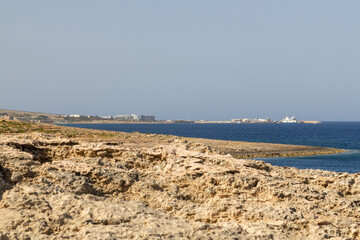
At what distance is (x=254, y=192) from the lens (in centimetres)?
897

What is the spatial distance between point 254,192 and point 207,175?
1.13 metres

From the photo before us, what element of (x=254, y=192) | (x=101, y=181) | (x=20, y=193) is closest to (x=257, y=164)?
(x=254, y=192)

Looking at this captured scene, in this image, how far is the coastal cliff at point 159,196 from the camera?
23.7 ft

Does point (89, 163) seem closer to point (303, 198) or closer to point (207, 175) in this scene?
point (207, 175)

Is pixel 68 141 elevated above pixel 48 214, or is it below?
above

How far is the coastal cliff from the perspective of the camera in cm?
721

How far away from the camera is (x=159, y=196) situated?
8898 millimetres

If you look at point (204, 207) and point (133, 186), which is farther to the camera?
point (133, 186)

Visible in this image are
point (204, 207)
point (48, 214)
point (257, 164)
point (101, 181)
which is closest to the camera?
point (48, 214)

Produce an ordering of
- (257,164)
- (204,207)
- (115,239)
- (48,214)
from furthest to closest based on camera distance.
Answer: (257,164) < (204,207) < (48,214) < (115,239)

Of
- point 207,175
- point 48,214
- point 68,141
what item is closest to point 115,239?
point 48,214

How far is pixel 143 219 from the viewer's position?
7.57 meters

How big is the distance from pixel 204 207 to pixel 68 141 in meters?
4.26

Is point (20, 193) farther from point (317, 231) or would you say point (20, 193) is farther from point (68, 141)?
point (317, 231)
